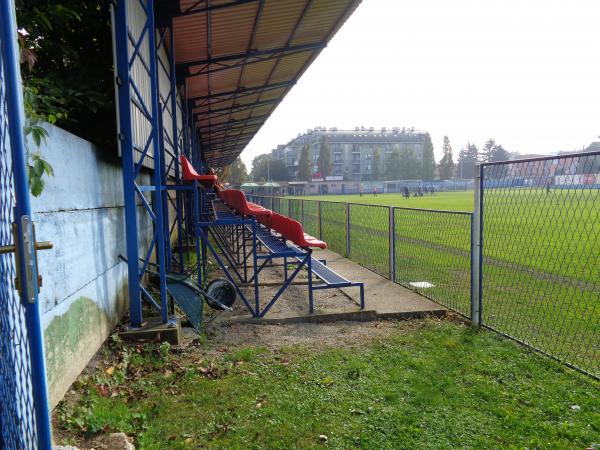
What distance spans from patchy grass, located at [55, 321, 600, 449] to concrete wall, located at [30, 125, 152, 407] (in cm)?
32

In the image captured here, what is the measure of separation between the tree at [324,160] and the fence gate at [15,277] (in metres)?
117

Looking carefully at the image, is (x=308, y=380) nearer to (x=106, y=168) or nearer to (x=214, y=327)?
(x=214, y=327)

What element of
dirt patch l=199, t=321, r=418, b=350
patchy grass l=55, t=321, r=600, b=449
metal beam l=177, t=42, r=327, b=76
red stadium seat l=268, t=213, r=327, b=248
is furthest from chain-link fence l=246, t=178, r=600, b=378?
metal beam l=177, t=42, r=327, b=76

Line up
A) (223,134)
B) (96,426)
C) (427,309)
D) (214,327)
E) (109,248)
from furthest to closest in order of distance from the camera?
(223,134)
(427,309)
(214,327)
(109,248)
(96,426)

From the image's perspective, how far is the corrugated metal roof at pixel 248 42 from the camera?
7.97 metres

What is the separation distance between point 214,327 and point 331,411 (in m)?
2.54

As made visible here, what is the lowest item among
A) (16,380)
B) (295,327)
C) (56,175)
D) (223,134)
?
(295,327)

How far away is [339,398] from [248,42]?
7798 mm

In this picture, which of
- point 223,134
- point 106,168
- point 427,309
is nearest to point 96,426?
point 106,168

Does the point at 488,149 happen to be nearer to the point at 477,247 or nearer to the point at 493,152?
the point at 493,152

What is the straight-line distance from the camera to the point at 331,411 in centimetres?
379

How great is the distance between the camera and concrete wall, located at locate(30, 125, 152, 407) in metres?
3.52

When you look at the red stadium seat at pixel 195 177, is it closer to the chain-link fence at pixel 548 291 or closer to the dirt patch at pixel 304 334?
the dirt patch at pixel 304 334

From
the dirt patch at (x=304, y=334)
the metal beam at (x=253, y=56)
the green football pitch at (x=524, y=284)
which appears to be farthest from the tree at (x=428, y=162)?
the dirt patch at (x=304, y=334)
